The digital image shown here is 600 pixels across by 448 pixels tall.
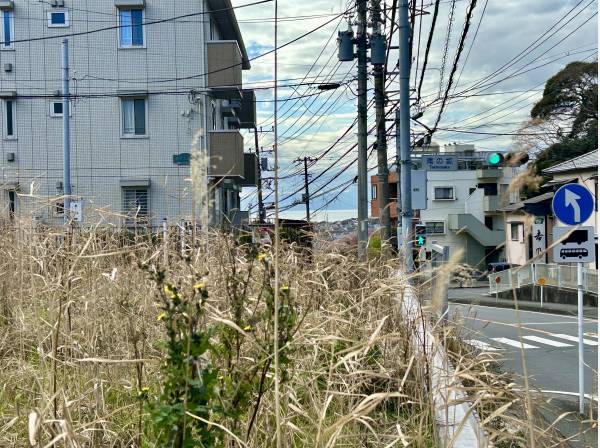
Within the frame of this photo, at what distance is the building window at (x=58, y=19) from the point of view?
21578mm

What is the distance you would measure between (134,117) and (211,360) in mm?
20227

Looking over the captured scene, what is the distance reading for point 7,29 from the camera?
21.8m

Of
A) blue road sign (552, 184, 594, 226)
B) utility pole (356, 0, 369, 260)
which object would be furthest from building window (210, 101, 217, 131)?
blue road sign (552, 184, 594, 226)

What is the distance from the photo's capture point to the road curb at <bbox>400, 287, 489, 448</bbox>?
2.42m

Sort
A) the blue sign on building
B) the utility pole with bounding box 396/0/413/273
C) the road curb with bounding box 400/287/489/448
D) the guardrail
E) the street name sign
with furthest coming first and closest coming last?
the guardrail
the blue sign on building
the utility pole with bounding box 396/0/413/273
the street name sign
the road curb with bounding box 400/287/489/448

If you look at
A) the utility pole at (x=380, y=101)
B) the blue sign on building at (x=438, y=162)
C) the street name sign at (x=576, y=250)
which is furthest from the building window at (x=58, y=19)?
the street name sign at (x=576, y=250)

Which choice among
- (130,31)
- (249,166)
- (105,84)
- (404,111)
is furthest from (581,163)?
(105,84)

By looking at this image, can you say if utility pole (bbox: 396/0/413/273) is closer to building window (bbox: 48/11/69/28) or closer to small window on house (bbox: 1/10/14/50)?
building window (bbox: 48/11/69/28)

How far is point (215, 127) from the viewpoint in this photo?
24562mm

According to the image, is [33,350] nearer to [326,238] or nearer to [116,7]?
[326,238]

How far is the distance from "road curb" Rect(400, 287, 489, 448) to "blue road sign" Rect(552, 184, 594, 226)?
594 cm

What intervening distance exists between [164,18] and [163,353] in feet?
65.9

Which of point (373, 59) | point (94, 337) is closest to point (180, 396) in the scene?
point (94, 337)

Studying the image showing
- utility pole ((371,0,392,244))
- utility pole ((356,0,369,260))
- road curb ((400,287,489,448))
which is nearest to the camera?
road curb ((400,287,489,448))
